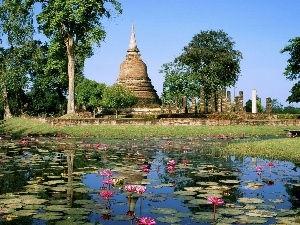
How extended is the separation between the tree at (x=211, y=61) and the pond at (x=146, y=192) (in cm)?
4519

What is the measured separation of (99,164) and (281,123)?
72.0ft

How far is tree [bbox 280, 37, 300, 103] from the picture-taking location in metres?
39.3

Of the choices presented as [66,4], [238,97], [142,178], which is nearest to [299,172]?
[142,178]

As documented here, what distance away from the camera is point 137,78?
6269 cm

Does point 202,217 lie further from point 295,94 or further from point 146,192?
point 295,94

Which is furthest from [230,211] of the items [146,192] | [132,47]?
[132,47]

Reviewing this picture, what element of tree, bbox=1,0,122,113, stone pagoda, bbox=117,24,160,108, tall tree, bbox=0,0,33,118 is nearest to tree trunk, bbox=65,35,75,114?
tree, bbox=1,0,122,113

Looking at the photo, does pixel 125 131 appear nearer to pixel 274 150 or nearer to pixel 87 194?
pixel 274 150

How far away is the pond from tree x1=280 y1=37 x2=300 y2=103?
104 ft

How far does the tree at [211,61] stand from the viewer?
55031 mm

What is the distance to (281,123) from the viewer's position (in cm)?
2884

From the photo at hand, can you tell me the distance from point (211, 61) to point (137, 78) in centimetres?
1263

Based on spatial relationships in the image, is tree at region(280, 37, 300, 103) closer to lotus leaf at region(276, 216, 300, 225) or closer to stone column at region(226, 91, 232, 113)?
stone column at region(226, 91, 232, 113)

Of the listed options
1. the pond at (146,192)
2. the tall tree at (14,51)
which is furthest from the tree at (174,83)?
the pond at (146,192)
